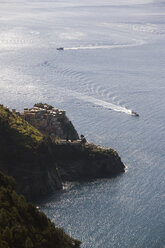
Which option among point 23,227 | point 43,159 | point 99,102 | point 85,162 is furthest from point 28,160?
point 99,102

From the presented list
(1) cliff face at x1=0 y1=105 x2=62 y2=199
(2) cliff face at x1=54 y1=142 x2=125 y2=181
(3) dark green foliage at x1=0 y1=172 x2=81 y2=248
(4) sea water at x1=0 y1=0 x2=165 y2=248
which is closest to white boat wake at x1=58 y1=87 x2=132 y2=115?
(4) sea water at x1=0 y1=0 x2=165 y2=248

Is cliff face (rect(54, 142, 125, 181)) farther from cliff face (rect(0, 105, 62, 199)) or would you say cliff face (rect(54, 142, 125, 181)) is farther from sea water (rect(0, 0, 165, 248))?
cliff face (rect(0, 105, 62, 199))

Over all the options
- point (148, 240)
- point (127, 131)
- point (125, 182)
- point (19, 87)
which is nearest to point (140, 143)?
point (127, 131)

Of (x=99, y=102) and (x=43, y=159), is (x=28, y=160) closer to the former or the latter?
(x=43, y=159)

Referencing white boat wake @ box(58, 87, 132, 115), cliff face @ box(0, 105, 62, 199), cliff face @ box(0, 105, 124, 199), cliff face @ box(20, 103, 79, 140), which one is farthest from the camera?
white boat wake @ box(58, 87, 132, 115)

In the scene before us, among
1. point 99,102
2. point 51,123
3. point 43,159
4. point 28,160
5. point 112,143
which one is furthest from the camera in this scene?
point 99,102

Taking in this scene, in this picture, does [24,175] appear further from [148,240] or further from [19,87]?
[19,87]

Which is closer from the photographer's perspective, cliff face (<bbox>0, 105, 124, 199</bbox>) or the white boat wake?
cliff face (<bbox>0, 105, 124, 199</bbox>)
